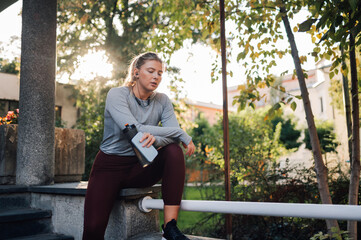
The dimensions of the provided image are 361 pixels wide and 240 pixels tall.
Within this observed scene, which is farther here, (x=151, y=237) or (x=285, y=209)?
(x=151, y=237)

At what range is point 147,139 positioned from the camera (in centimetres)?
193

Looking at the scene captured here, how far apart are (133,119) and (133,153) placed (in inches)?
11.2

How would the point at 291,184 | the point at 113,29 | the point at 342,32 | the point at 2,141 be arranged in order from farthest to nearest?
the point at 113,29, the point at 291,184, the point at 2,141, the point at 342,32

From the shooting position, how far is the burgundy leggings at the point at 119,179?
204 centimetres

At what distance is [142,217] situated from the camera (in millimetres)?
2400

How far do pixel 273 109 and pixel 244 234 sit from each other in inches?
77.3

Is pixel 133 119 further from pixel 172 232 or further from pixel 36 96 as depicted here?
pixel 36 96

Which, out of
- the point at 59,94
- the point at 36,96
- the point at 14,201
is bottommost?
the point at 14,201

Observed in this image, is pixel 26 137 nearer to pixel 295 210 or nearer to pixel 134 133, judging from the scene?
pixel 134 133

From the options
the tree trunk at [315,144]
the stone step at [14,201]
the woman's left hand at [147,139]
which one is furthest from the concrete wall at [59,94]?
the woman's left hand at [147,139]

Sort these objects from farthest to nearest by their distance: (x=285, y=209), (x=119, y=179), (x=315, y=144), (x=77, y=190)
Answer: (x=315, y=144) → (x=77, y=190) → (x=119, y=179) → (x=285, y=209)

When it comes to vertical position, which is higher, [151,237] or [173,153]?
[173,153]

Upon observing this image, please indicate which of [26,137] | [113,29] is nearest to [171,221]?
[26,137]

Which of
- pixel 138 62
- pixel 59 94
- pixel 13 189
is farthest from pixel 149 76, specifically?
pixel 59 94
